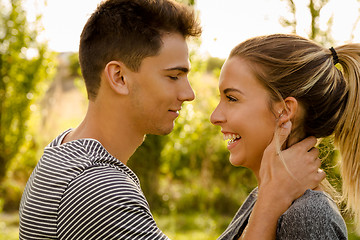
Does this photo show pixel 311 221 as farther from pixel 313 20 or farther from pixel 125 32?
pixel 313 20

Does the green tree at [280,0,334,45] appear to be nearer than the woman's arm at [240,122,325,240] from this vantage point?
No

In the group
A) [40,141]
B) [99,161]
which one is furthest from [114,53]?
[40,141]

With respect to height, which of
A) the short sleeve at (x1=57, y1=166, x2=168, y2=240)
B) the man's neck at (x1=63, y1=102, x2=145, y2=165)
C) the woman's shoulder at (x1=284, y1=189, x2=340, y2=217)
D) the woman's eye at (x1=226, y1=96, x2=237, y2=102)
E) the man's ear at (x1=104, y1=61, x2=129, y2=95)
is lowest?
the woman's shoulder at (x1=284, y1=189, x2=340, y2=217)

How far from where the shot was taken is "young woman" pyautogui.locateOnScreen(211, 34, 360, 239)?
2.33 meters

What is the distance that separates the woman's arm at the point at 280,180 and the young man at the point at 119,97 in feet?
0.06

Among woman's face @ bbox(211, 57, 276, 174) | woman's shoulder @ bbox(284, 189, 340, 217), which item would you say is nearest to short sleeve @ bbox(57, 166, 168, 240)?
woman's shoulder @ bbox(284, 189, 340, 217)

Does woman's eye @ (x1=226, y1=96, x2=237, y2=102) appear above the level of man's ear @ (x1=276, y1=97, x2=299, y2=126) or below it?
→ above

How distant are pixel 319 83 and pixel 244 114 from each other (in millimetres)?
419

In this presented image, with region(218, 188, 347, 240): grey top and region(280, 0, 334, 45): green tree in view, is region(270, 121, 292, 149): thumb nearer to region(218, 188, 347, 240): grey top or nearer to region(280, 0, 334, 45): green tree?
region(218, 188, 347, 240): grey top

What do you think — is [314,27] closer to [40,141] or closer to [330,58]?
[330,58]

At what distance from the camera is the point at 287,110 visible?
7.66 feet

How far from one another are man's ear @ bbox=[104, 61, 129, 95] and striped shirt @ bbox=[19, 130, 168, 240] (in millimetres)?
416

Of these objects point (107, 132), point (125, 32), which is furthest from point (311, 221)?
point (125, 32)

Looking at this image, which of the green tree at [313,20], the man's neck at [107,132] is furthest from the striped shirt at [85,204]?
the green tree at [313,20]
